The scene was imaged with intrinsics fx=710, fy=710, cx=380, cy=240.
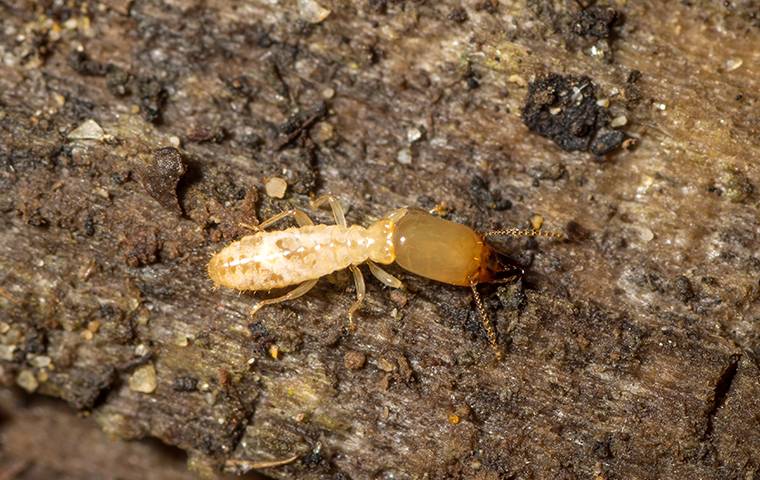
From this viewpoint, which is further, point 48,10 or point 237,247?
point 48,10

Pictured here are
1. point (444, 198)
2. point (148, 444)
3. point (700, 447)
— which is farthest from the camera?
point (148, 444)

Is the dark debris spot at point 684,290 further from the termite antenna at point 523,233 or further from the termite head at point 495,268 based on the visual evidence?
the termite head at point 495,268

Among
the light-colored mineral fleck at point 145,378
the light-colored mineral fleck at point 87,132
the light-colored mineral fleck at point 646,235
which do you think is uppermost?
the light-colored mineral fleck at point 87,132

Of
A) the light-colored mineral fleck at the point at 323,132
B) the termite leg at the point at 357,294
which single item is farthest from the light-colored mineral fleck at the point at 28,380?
the light-colored mineral fleck at the point at 323,132

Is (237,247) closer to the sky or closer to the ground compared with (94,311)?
closer to the sky

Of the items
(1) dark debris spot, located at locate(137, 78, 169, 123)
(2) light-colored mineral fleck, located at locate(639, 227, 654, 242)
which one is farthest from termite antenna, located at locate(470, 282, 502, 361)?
(1) dark debris spot, located at locate(137, 78, 169, 123)

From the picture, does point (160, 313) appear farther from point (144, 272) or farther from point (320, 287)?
point (320, 287)

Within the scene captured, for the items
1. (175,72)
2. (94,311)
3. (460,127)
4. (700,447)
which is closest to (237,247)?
(94,311)
